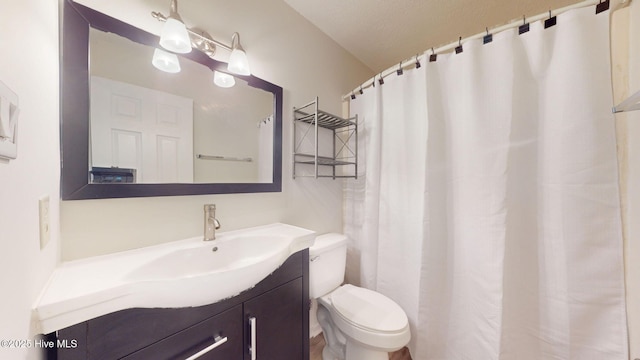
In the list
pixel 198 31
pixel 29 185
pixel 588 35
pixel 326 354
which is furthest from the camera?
pixel 326 354

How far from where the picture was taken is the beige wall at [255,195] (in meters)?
0.77

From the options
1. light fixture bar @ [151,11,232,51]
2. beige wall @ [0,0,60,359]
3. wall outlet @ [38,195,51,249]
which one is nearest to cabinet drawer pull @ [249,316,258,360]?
beige wall @ [0,0,60,359]

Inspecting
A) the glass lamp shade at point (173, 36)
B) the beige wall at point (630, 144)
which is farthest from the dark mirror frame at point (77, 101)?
the beige wall at point (630, 144)

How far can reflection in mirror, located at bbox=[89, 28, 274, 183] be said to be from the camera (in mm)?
786

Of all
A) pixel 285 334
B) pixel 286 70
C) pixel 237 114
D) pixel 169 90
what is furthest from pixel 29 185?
pixel 286 70

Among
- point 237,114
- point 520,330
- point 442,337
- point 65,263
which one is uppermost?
point 237,114

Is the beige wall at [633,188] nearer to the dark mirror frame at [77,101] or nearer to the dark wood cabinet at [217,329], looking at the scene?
the dark wood cabinet at [217,329]

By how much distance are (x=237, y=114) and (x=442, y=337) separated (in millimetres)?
1734

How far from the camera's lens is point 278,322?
892 mm

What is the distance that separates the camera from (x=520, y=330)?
1.03 meters

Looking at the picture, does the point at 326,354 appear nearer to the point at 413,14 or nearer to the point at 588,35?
the point at 588,35

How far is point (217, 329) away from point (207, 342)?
41 mm

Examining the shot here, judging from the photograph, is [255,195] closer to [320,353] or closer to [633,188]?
[320,353]

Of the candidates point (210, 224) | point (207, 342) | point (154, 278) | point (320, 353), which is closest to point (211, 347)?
point (207, 342)
